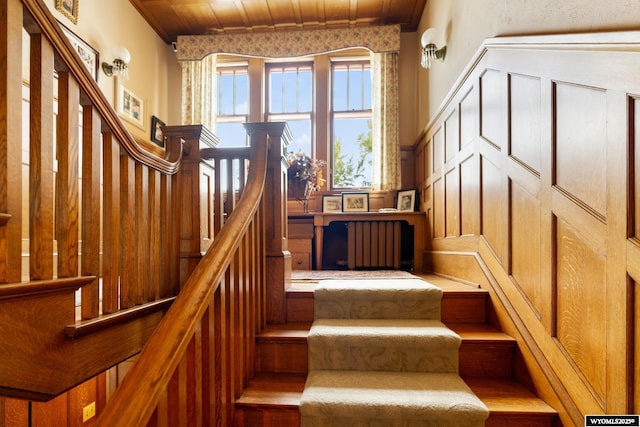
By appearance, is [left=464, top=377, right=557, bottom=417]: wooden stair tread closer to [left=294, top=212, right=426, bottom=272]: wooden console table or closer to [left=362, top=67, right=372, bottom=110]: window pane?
[left=294, top=212, right=426, bottom=272]: wooden console table

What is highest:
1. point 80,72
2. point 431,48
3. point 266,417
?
point 431,48

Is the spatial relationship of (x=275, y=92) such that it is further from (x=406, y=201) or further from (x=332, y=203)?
(x=406, y=201)

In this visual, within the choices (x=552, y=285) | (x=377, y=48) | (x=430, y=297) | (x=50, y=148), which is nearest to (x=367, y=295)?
(x=430, y=297)

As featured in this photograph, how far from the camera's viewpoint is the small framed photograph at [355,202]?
14.1 feet

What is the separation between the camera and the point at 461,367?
5.86 feet

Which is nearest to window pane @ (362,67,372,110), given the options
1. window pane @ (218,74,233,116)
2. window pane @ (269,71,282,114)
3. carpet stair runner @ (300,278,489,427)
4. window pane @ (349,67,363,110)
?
window pane @ (349,67,363,110)

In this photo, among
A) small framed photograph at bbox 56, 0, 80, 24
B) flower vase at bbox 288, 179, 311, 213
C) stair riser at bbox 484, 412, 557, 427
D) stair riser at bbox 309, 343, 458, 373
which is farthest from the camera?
flower vase at bbox 288, 179, 311, 213

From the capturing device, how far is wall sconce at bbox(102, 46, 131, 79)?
3727mm

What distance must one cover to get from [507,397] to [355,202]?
2940mm

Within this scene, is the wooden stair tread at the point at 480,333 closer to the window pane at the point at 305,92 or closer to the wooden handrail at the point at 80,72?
the wooden handrail at the point at 80,72

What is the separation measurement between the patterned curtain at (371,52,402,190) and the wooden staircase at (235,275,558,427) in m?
2.27

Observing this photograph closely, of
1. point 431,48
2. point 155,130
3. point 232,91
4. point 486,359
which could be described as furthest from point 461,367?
point 232,91

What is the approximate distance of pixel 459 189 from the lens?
9.05 ft

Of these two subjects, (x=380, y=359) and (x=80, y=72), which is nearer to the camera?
(x=80, y=72)
